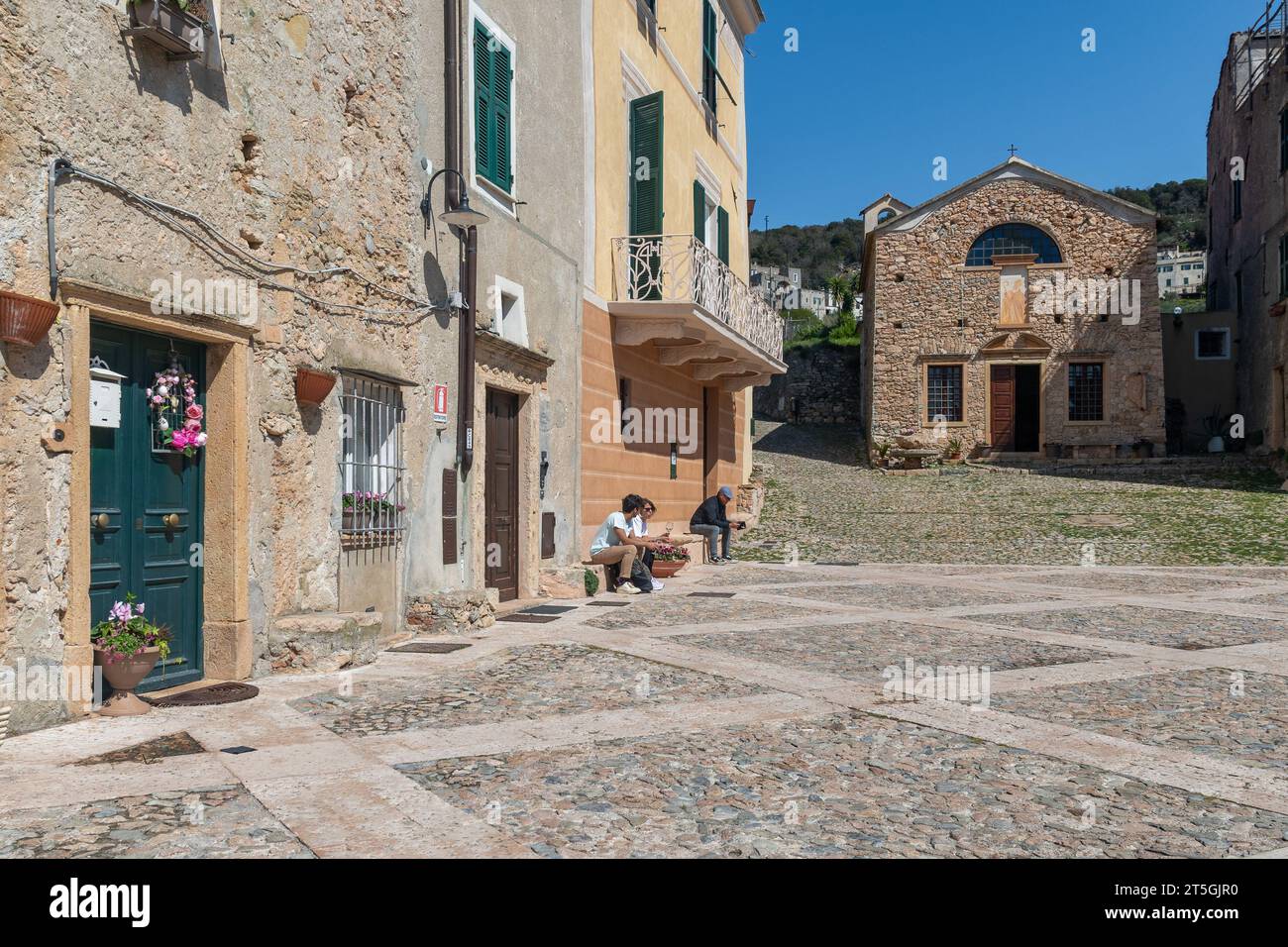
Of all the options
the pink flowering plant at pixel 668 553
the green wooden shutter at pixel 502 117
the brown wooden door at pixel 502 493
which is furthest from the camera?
the pink flowering plant at pixel 668 553

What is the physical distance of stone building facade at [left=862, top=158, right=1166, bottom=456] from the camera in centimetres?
3031

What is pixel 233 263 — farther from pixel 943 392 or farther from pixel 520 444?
pixel 943 392

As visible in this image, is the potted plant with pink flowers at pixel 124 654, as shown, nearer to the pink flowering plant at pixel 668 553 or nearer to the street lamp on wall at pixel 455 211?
the street lamp on wall at pixel 455 211

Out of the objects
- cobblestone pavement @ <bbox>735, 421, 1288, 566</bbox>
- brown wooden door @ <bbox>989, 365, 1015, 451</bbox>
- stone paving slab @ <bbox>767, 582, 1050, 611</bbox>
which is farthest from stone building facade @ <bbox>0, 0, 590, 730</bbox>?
brown wooden door @ <bbox>989, 365, 1015, 451</bbox>

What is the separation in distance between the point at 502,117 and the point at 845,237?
315ft

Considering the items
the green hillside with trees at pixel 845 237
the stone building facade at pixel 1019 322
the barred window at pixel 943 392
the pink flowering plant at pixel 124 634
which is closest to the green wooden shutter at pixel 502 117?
the pink flowering plant at pixel 124 634

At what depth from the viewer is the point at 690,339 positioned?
1440 cm

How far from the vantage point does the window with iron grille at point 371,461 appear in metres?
7.78

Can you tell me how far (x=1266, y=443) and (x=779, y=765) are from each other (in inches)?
1091

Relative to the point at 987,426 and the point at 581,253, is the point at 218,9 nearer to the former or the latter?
the point at 581,253

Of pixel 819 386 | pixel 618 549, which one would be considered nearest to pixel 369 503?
pixel 618 549

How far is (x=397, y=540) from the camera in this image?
845 cm

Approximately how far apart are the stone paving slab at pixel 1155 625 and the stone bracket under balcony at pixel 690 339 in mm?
5543
